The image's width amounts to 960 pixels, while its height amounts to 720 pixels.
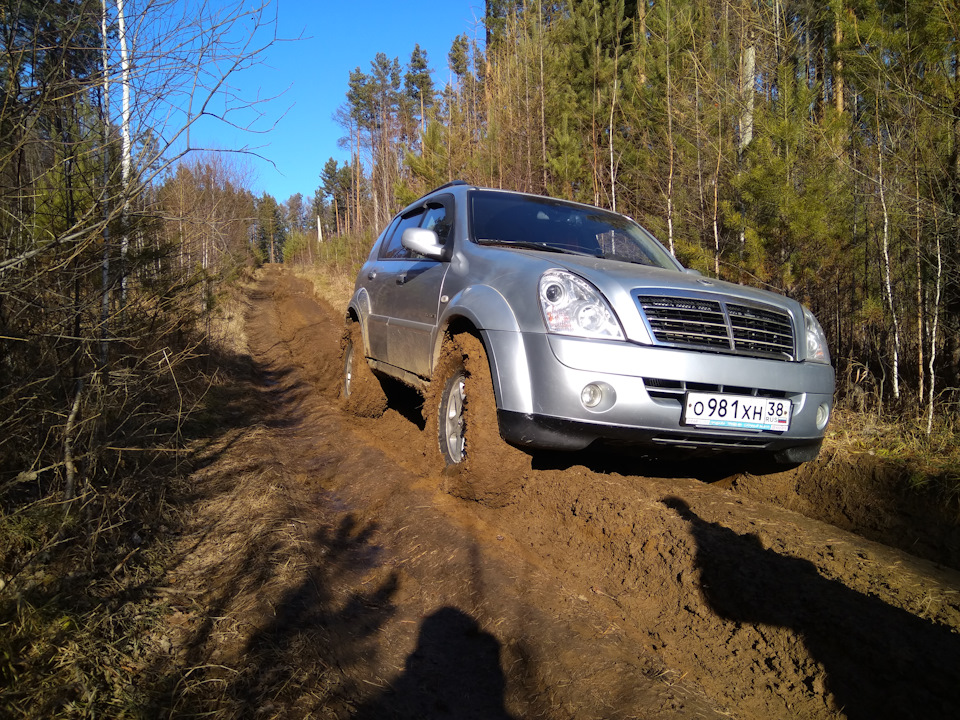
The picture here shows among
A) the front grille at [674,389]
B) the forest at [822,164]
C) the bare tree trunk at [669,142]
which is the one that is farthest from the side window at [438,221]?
the bare tree trunk at [669,142]

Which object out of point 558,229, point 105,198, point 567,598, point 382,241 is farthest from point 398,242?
point 567,598

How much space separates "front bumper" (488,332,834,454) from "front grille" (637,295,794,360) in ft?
0.28

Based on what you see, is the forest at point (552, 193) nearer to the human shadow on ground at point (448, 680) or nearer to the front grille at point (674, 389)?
the human shadow on ground at point (448, 680)

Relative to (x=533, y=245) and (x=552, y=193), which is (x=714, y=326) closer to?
(x=533, y=245)

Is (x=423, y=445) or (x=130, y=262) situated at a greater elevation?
(x=130, y=262)

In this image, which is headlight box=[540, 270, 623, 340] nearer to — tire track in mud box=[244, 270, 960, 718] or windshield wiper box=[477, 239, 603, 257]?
tire track in mud box=[244, 270, 960, 718]

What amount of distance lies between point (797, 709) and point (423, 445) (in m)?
3.50

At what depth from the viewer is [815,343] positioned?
3465mm

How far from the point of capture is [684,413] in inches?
114

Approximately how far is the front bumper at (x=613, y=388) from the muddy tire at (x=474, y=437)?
14 centimetres

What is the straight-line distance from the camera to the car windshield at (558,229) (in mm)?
4129

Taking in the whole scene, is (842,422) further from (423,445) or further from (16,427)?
(16,427)

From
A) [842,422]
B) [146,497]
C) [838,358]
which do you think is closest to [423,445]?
[146,497]

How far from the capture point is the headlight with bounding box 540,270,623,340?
9.60ft
